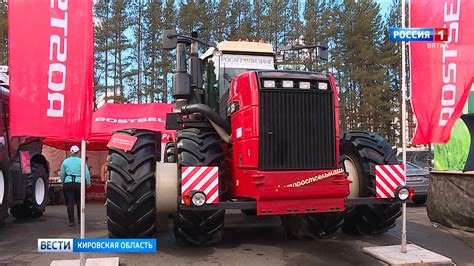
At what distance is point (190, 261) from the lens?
6324 millimetres

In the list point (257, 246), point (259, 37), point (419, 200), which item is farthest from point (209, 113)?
point (259, 37)

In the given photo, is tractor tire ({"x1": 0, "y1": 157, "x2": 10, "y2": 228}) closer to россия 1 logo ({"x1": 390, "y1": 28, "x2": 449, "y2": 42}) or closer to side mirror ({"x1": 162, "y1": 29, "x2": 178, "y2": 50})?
side mirror ({"x1": 162, "y1": 29, "x2": 178, "y2": 50})

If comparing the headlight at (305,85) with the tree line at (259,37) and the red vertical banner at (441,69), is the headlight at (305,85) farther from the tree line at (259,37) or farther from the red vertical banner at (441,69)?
the tree line at (259,37)

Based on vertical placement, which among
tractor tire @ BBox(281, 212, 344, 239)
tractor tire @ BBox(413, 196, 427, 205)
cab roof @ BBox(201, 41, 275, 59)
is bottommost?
tractor tire @ BBox(413, 196, 427, 205)

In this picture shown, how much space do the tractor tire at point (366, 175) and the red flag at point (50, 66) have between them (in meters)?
4.29

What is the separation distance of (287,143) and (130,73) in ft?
79.0

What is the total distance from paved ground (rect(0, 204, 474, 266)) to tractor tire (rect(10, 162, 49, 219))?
3.41 ft

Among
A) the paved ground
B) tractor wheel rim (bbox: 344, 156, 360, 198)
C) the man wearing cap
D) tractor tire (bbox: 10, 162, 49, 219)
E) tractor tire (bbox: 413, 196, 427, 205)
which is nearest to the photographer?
the paved ground

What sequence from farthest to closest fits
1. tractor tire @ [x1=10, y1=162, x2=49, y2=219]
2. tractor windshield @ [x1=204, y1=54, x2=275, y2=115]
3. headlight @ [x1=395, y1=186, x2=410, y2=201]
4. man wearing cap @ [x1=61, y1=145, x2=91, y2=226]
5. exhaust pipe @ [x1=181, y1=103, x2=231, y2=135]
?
tractor tire @ [x1=10, y1=162, x2=49, y2=219] < man wearing cap @ [x1=61, y1=145, x2=91, y2=226] < tractor windshield @ [x1=204, y1=54, x2=275, y2=115] < exhaust pipe @ [x1=181, y1=103, x2=231, y2=135] < headlight @ [x1=395, y1=186, x2=410, y2=201]

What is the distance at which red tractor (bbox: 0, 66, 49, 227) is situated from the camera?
8.88 metres

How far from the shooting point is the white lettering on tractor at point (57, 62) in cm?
496

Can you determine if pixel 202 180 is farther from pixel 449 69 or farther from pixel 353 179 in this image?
pixel 449 69

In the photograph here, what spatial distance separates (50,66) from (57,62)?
0.08m

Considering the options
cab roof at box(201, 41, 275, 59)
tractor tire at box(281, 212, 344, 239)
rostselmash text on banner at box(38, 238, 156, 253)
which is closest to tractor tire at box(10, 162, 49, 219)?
cab roof at box(201, 41, 275, 59)
